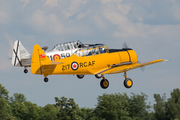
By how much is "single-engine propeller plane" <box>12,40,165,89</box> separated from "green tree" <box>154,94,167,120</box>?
222ft

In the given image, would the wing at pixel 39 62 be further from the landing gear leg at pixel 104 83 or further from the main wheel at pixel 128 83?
the main wheel at pixel 128 83

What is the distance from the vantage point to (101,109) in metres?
84.4

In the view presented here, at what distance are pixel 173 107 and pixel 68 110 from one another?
87.1ft

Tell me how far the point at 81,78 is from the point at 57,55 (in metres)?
2.79

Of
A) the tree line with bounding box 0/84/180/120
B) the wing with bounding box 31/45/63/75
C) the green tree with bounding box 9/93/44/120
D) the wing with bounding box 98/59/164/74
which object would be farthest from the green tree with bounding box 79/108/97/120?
the wing with bounding box 31/45/63/75

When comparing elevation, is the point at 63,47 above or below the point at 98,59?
above

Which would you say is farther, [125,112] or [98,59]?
[125,112]

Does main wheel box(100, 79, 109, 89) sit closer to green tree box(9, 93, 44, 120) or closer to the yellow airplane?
the yellow airplane

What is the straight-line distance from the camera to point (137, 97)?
9019 cm

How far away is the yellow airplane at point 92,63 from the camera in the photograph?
22125 mm

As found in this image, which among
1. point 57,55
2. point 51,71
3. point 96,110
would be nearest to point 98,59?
point 51,71

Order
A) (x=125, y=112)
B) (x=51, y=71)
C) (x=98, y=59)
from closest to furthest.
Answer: (x=51, y=71)
(x=98, y=59)
(x=125, y=112)

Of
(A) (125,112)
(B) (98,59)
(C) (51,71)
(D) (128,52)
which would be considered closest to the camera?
(C) (51,71)

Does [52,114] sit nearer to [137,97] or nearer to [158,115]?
[137,97]
